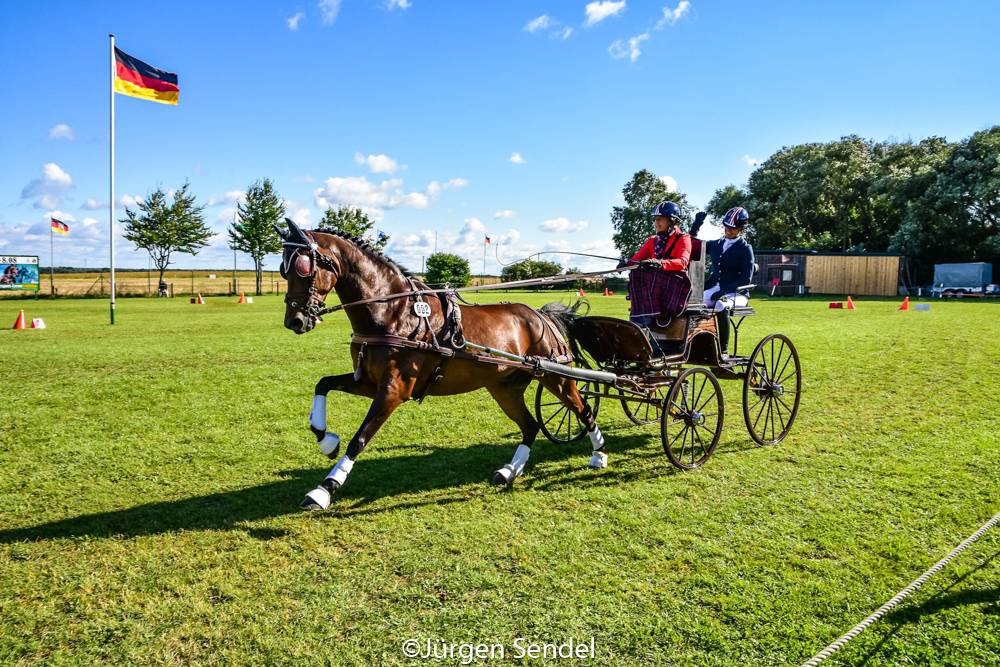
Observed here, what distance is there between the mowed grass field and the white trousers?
164 cm

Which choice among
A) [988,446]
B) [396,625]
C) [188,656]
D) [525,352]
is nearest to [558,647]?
[396,625]

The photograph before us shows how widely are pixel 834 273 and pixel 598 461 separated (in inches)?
1845

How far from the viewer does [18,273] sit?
43344mm

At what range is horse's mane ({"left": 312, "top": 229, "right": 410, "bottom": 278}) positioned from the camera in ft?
17.8

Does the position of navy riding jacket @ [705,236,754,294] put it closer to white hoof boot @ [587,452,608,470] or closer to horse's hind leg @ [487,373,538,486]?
white hoof boot @ [587,452,608,470]

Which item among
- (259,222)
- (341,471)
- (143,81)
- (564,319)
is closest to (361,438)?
(341,471)

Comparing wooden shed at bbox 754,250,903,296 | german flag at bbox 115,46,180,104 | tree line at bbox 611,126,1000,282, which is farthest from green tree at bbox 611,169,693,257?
german flag at bbox 115,46,180,104

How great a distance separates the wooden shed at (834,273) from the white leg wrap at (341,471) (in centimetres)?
4546

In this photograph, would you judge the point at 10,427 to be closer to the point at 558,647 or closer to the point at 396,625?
the point at 396,625

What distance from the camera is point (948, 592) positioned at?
12.8 feet

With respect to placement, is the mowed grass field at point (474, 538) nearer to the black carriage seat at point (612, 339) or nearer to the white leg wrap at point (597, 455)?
the white leg wrap at point (597, 455)

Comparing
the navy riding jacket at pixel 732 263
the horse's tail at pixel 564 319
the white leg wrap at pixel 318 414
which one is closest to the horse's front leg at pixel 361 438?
the white leg wrap at pixel 318 414

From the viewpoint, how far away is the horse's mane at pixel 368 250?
544cm

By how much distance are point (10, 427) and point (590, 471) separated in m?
7.36
